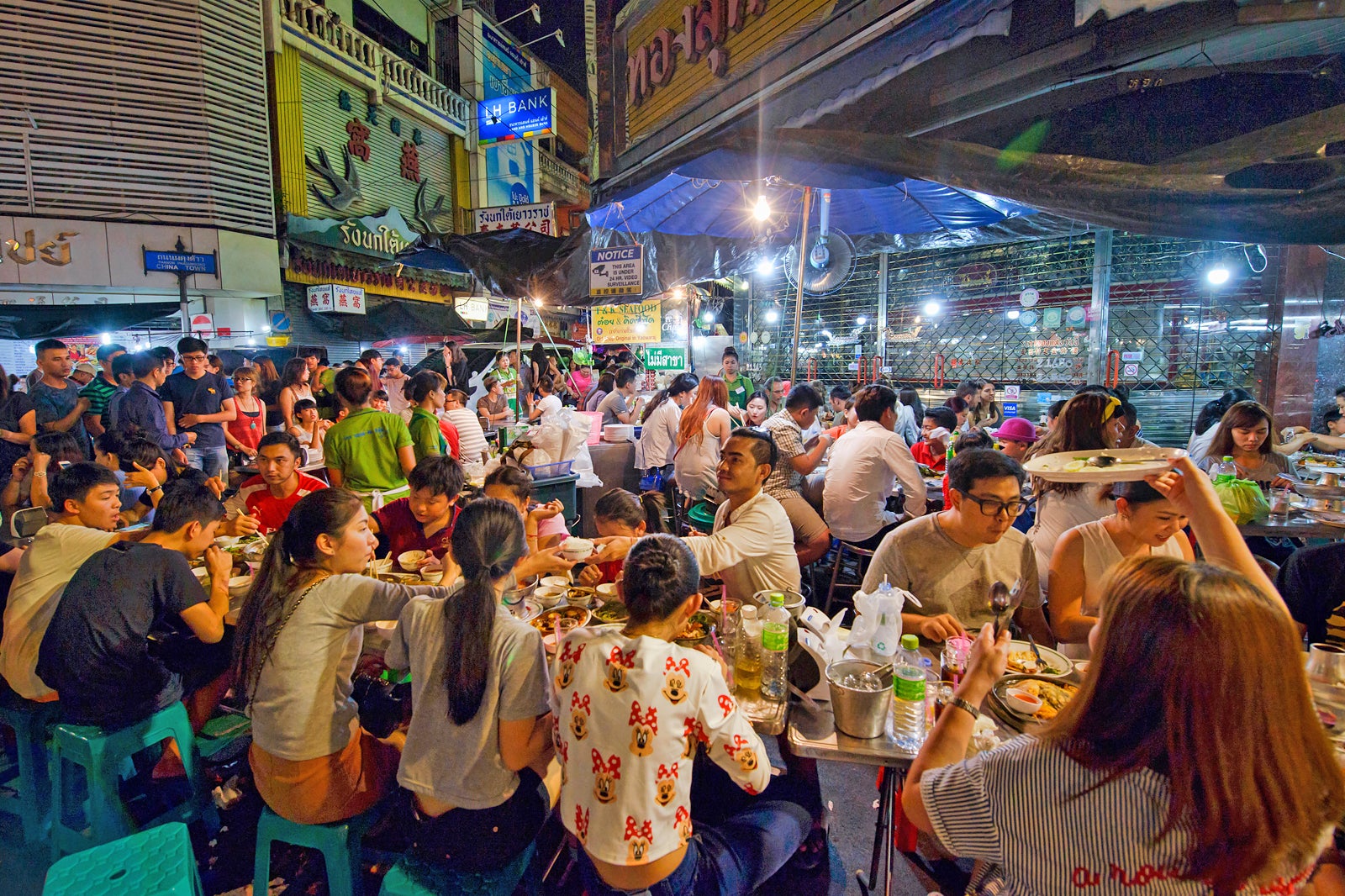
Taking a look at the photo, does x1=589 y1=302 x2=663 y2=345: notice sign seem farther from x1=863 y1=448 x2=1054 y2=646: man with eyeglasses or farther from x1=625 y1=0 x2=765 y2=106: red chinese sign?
x1=863 y1=448 x2=1054 y2=646: man with eyeglasses

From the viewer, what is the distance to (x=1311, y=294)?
24.1 ft

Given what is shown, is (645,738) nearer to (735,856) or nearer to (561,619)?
(735,856)

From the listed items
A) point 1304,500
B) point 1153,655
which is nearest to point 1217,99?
point 1304,500

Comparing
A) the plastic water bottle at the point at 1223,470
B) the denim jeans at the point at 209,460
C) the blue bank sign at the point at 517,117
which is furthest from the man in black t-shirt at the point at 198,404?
the blue bank sign at the point at 517,117

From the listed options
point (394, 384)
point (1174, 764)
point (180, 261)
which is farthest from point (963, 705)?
point (180, 261)

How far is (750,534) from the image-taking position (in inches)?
126

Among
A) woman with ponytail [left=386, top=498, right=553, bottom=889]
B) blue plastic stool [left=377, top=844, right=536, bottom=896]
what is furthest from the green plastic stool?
blue plastic stool [left=377, top=844, right=536, bottom=896]

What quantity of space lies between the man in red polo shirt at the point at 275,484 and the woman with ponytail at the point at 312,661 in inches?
85.4

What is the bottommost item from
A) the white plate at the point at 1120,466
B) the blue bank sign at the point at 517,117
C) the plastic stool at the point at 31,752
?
the plastic stool at the point at 31,752

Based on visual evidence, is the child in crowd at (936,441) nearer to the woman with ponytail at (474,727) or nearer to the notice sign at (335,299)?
the woman with ponytail at (474,727)

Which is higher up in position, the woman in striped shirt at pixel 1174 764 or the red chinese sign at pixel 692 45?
the red chinese sign at pixel 692 45

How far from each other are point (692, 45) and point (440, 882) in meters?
5.54

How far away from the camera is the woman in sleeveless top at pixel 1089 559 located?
2.88 meters

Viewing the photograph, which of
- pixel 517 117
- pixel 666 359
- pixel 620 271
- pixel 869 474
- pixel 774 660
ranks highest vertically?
pixel 517 117
